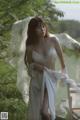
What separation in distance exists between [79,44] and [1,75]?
1617 millimetres

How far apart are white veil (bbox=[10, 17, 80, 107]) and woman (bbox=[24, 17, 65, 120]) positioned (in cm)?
122

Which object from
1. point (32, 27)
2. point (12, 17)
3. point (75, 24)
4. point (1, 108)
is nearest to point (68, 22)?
point (75, 24)

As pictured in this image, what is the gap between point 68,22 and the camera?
29.2 ft

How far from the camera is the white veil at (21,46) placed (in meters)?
7.68

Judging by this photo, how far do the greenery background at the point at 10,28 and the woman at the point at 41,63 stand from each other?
79.0 inches

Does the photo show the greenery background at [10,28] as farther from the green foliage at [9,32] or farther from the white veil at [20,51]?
the white veil at [20,51]

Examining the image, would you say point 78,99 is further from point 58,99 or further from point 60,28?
point 60,28

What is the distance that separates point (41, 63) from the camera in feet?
20.4

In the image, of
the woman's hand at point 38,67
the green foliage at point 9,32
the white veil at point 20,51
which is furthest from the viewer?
the green foliage at point 9,32

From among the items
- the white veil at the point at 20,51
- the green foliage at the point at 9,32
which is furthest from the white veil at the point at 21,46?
the green foliage at the point at 9,32

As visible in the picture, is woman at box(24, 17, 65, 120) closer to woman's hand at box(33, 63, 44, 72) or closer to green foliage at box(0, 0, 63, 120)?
woman's hand at box(33, 63, 44, 72)

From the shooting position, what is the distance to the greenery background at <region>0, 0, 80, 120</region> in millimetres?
8453

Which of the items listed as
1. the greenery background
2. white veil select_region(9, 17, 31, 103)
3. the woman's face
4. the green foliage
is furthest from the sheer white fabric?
the green foliage

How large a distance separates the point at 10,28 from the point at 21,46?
97 cm
